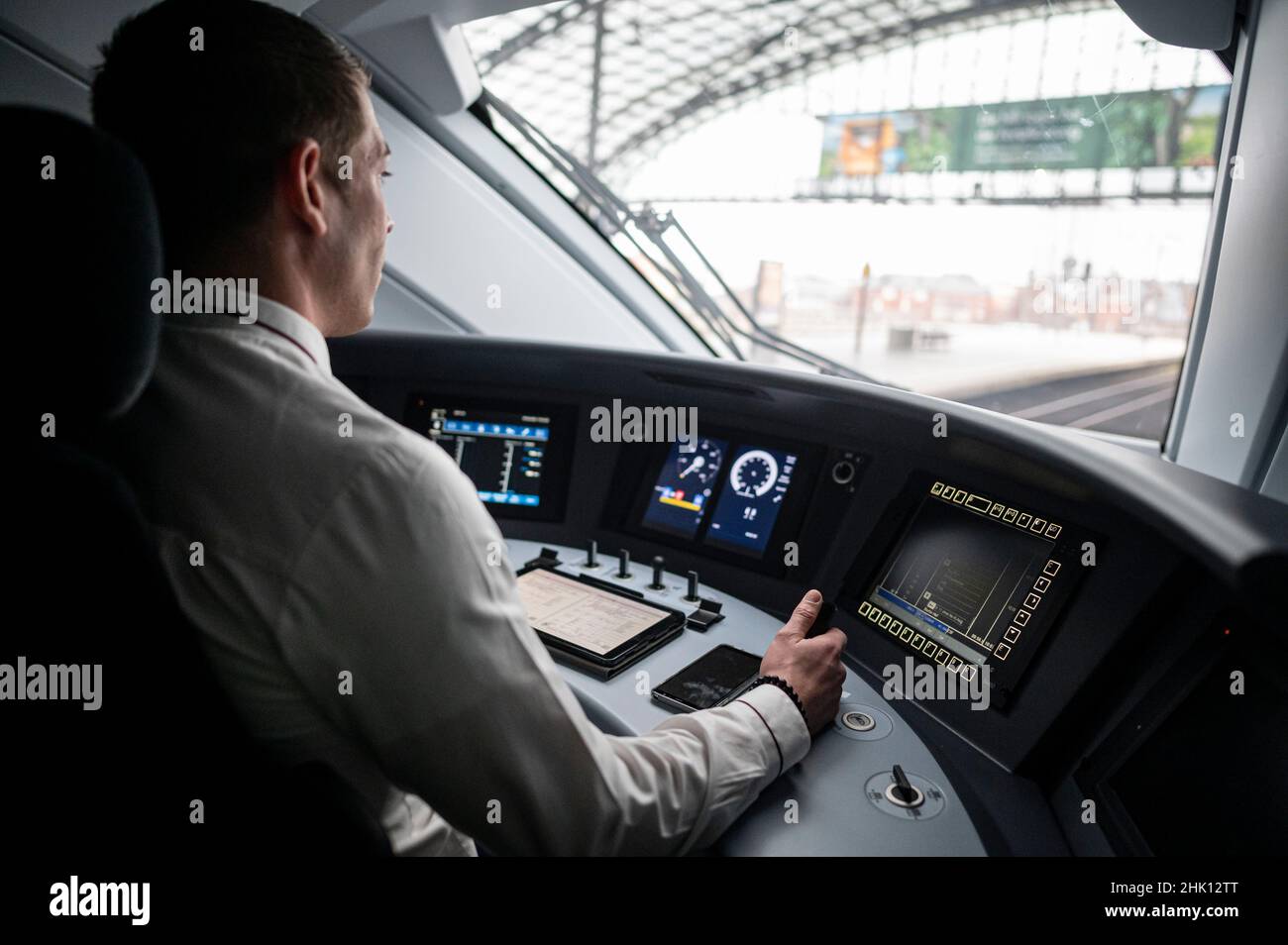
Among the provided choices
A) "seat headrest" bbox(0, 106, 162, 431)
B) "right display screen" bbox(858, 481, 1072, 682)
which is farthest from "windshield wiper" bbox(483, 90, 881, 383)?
"seat headrest" bbox(0, 106, 162, 431)

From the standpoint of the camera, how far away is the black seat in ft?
1.85

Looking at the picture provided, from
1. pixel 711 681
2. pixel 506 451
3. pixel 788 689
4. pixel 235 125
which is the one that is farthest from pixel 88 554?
pixel 506 451

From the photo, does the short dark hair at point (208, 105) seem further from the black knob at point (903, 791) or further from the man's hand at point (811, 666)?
the black knob at point (903, 791)

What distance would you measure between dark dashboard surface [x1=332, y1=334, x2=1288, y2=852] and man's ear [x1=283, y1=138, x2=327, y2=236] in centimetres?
94

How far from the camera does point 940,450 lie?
57.7 inches

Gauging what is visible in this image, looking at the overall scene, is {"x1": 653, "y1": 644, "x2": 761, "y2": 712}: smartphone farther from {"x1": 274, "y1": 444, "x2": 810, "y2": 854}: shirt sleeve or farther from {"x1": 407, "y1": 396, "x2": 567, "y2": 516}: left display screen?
{"x1": 407, "y1": 396, "x2": 567, "y2": 516}: left display screen

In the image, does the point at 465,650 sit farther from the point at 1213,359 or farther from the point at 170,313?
the point at 1213,359

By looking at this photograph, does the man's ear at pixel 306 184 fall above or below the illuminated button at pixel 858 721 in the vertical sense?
above

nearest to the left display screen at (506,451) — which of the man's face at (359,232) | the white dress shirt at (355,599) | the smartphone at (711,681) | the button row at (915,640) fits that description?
the smartphone at (711,681)

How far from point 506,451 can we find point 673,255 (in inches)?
28.6

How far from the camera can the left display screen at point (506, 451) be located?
7.04ft

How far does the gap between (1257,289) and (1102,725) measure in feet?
3.00

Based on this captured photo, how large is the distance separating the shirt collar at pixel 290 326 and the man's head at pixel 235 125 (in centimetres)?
2

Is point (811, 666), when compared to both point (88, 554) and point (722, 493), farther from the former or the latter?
point (88, 554)
